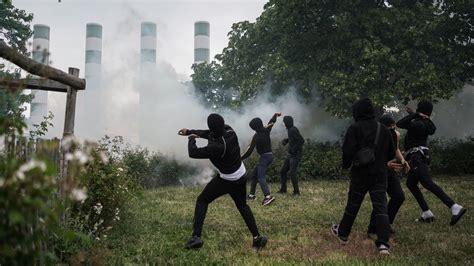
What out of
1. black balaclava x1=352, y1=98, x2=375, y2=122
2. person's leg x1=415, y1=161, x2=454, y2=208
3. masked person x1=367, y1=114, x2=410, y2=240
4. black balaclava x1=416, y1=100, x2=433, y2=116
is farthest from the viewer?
black balaclava x1=416, y1=100, x2=433, y2=116

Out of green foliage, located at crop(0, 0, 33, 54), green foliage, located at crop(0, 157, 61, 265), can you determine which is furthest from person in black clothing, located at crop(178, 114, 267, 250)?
green foliage, located at crop(0, 0, 33, 54)

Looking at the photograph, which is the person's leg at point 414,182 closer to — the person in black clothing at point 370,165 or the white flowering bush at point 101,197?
the person in black clothing at point 370,165

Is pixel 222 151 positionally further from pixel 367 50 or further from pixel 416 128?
pixel 367 50

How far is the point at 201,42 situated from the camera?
4450 cm

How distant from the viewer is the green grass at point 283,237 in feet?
18.6

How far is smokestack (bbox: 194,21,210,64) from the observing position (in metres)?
44.4

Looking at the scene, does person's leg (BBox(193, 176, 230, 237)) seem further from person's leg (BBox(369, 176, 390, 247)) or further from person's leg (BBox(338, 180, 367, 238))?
person's leg (BBox(369, 176, 390, 247))

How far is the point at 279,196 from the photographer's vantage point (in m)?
11.9

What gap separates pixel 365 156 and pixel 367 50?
469 inches

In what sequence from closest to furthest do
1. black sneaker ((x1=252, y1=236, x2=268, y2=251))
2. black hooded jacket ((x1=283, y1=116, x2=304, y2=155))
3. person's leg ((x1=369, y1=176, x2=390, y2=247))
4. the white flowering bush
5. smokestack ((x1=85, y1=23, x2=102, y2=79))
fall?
person's leg ((x1=369, y1=176, x2=390, y2=247))
black sneaker ((x1=252, y1=236, x2=268, y2=251))
the white flowering bush
black hooded jacket ((x1=283, y1=116, x2=304, y2=155))
smokestack ((x1=85, y1=23, x2=102, y2=79))

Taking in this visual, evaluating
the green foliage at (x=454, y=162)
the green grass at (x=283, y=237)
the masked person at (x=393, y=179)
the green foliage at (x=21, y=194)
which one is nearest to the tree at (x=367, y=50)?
the green foliage at (x=454, y=162)

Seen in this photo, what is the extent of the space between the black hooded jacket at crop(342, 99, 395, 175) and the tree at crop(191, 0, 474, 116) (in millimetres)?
11360

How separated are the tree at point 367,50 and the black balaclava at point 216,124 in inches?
465

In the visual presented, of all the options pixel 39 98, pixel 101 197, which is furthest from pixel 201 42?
pixel 101 197
